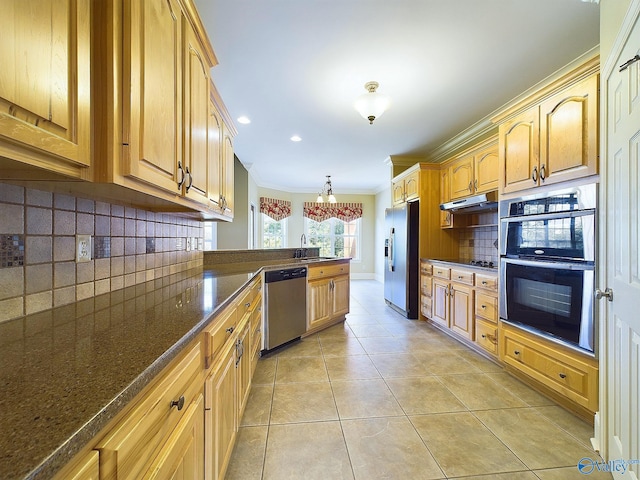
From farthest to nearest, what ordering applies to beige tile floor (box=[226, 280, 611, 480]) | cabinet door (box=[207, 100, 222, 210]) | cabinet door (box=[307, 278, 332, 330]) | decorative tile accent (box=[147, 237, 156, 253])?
cabinet door (box=[307, 278, 332, 330])
cabinet door (box=[207, 100, 222, 210])
decorative tile accent (box=[147, 237, 156, 253])
beige tile floor (box=[226, 280, 611, 480])

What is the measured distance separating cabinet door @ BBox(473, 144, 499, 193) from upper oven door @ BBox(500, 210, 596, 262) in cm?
71

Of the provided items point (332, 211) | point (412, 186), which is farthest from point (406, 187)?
point (332, 211)

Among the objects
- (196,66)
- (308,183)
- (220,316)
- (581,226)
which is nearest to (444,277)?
(581,226)

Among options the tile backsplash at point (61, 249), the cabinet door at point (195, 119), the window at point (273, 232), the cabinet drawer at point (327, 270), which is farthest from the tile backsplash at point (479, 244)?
the window at point (273, 232)

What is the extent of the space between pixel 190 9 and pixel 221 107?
2.52 ft

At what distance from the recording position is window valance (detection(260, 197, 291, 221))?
6754mm

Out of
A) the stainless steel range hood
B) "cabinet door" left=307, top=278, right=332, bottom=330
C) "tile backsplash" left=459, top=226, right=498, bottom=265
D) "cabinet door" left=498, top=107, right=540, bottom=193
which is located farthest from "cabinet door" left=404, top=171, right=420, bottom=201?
"cabinet door" left=307, top=278, right=332, bottom=330

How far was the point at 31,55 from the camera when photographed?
0.64 meters

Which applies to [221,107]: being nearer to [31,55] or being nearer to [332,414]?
[31,55]

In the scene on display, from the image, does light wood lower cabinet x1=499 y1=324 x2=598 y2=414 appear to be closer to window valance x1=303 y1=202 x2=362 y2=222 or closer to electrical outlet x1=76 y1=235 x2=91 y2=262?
electrical outlet x1=76 y1=235 x2=91 y2=262

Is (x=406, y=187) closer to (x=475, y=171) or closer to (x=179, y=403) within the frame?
(x=475, y=171)

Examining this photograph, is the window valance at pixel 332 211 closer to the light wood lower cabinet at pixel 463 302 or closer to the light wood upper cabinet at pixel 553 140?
the light wood lower cabinet at pixel 463 302

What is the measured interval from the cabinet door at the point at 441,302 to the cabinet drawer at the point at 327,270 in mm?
1138

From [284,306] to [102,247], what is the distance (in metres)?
1.74
